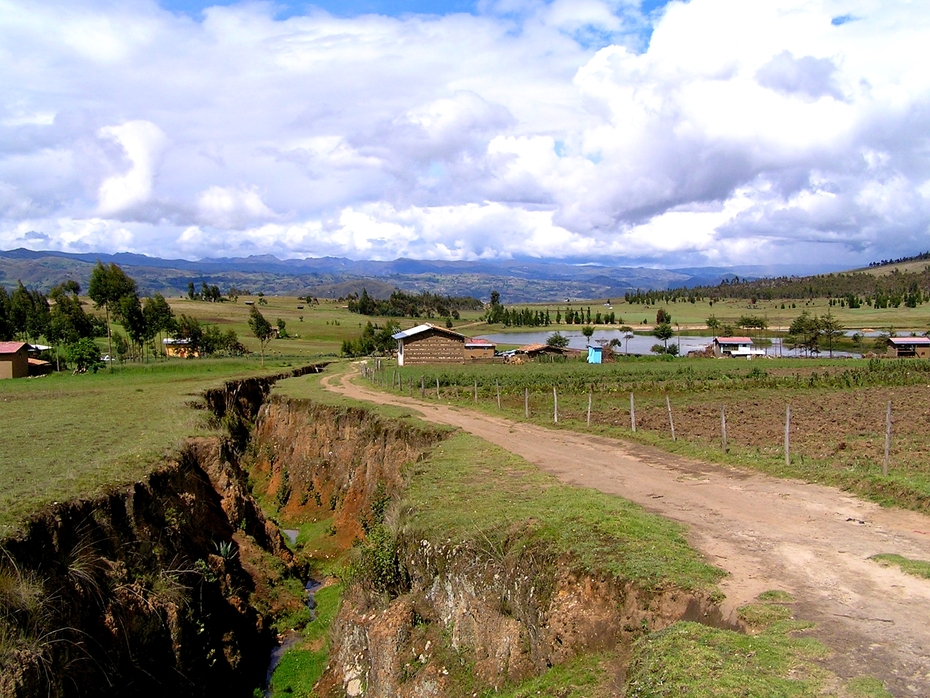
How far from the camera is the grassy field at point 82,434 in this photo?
1577cm

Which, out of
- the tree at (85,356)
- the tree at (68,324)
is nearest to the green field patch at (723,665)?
the tree at (85,356)

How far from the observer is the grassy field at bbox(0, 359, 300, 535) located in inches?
621

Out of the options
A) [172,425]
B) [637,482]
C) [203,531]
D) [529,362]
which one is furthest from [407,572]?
[529,362]

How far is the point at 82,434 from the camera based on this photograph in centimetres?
2428

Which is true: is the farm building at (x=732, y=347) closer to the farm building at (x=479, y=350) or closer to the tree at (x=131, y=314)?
the farm building at (x=479, y=350)

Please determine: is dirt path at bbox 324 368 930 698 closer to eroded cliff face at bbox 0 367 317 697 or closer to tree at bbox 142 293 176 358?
eroded cliff face at bbox 0 367 317 697

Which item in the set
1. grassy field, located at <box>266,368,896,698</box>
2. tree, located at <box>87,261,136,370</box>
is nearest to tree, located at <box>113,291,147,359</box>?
tree, located at <box>87,261,136,370</box>

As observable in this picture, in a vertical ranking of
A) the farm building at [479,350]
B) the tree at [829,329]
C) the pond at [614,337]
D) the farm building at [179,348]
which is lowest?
the pond at [614,337]

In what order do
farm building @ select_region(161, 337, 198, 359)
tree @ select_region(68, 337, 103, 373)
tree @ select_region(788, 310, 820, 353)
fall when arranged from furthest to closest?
tree @ select_region(788, 310, 820, 353) < farm building @ select_region(161, 337, 198, 359) < tree @ select_region(68, 337, 103, 373)

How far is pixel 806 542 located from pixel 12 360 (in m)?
68.0

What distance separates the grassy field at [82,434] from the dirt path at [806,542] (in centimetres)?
1160

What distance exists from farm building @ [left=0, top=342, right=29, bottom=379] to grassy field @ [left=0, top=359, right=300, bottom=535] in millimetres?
14172

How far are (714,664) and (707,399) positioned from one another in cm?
3862

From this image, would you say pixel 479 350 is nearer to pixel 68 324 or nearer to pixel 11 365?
pixel 68 324
